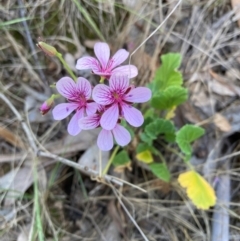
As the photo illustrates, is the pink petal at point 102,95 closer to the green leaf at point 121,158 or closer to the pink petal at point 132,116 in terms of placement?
the pink petal at point 132,116

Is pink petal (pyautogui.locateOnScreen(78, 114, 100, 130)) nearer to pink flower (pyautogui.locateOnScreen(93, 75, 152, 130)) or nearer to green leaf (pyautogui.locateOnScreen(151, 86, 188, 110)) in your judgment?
pink flower (pyautogui.locateOnScreen(93, 75, 152, 130))

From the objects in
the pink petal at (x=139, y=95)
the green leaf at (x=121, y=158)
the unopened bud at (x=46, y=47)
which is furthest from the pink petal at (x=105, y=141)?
the green leaf at (x=121, y=158)

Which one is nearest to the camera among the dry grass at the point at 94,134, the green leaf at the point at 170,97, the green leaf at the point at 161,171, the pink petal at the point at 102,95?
the pink petal at the point at 102,95

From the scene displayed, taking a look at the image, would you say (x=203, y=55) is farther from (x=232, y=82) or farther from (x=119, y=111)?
(x=119, y=111)

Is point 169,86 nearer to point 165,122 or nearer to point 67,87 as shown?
point 165,122

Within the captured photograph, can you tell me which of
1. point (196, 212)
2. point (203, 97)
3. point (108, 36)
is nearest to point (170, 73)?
point (203, 97)

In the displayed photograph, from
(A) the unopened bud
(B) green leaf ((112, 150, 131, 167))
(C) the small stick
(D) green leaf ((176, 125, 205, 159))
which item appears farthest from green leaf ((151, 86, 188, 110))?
(A) the unopened bud
